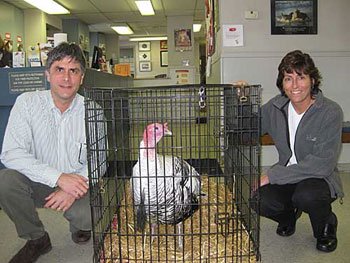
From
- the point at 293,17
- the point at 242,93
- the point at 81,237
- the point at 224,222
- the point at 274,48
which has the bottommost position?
the point at 81,237

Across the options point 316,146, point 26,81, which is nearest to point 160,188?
point 316,146

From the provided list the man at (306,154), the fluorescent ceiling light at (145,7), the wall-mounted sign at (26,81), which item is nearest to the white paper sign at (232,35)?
the man at (306,154)

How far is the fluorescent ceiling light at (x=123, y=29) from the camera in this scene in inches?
436

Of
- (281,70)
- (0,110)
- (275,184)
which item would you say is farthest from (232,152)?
(0,110)

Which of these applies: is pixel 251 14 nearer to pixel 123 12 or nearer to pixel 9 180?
pixel 9 180

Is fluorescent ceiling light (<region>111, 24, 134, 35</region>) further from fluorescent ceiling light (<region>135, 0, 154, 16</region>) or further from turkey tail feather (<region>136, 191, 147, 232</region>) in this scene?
turkey tail feather (<region>136, 191, 147, 232</region>)

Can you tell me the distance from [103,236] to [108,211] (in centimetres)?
34

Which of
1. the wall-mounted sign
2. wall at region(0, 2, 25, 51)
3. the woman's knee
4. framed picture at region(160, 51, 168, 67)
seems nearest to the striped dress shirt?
the wall-mounted sign

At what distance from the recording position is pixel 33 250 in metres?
2.07

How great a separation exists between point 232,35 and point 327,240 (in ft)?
8.12

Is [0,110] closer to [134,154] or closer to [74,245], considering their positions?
[134,154]

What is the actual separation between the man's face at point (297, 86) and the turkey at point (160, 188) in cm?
77

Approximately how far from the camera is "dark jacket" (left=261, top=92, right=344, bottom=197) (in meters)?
2.10

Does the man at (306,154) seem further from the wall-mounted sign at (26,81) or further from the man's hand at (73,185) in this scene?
the wall-mounted sign at (26,81)
